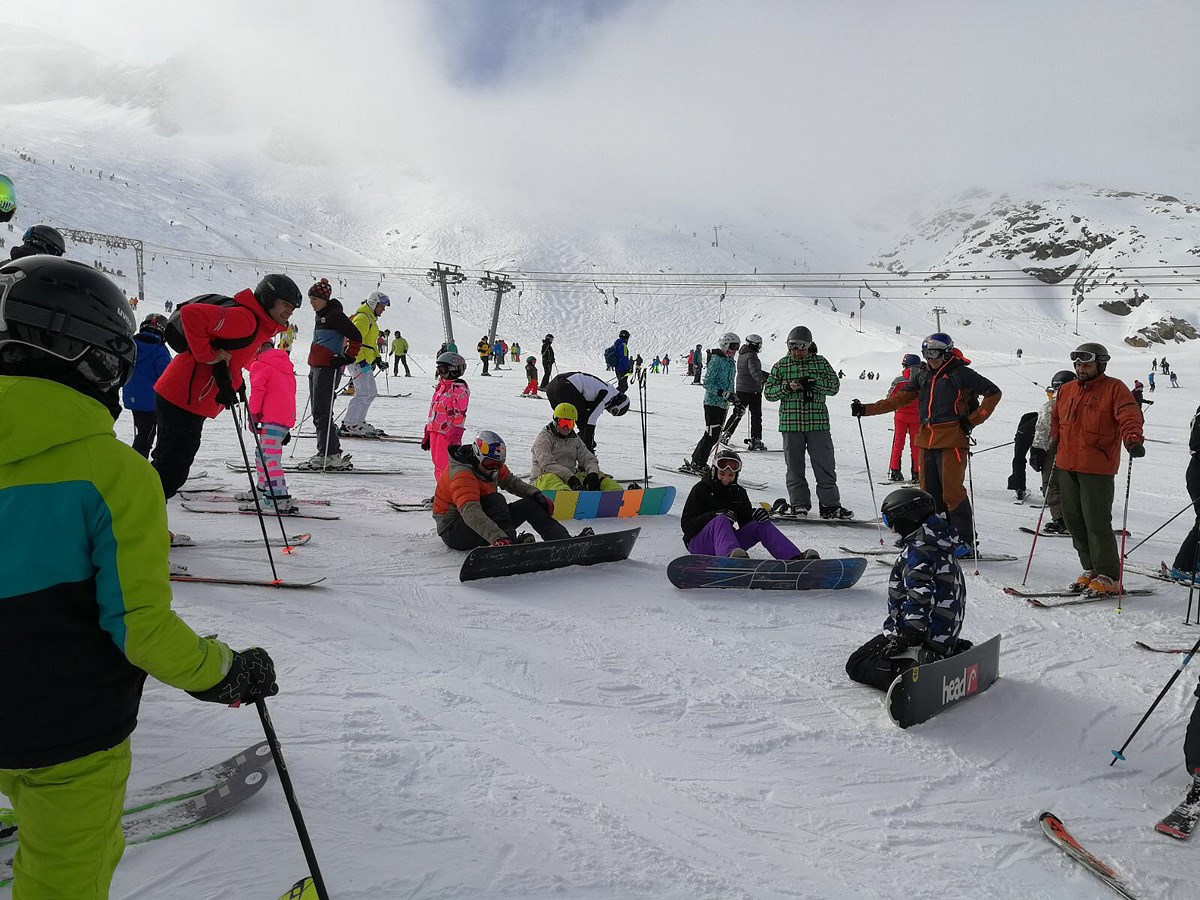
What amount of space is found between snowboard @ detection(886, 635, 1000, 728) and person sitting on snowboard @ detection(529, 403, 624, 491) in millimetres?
3988

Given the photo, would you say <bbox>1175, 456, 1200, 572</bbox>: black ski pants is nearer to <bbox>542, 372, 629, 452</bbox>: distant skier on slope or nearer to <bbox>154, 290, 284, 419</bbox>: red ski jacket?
<bbox>542, 372, 629, 452</bbox>: distant skier on slope

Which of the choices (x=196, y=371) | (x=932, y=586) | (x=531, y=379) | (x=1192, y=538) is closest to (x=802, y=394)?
(x=1192, y=538)

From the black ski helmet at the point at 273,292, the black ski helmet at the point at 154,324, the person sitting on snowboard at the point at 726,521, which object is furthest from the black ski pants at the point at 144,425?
the person sitting on snowboard at the point at 726,521

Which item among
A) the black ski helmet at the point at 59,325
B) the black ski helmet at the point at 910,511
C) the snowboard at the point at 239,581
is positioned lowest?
the snowboard at the point at 239,581

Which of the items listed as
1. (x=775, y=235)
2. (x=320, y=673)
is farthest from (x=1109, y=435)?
(x=775, y=235)

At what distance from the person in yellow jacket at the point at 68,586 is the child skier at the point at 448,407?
519cm

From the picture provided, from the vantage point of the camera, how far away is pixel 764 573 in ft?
17.3

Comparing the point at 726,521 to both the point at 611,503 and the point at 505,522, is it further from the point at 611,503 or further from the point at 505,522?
the point at 611,503

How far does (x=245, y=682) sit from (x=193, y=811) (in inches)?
36.6

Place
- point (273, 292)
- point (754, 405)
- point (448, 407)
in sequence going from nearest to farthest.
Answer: point (273, 292)
point (448, 407)
point (754, 405)

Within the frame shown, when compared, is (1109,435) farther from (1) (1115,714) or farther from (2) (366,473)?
(2) (366,473)

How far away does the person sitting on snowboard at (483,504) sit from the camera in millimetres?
5383

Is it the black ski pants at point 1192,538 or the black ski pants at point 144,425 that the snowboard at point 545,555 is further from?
the black ski pants at point 1192,538

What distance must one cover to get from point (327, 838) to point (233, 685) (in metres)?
0.90
